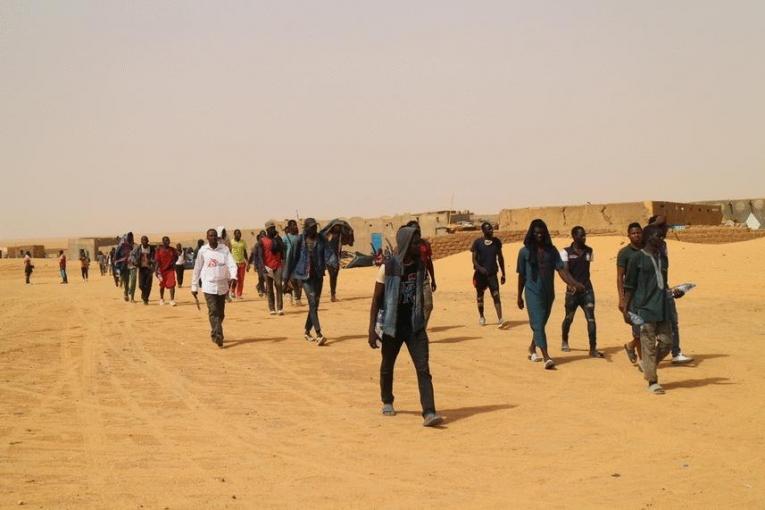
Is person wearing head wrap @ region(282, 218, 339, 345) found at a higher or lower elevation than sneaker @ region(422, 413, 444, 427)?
higher

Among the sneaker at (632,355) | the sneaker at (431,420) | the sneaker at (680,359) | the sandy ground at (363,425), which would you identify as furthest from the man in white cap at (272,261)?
the sneaker at (431,420)

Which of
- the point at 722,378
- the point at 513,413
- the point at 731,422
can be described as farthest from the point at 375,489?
the point at 722,378

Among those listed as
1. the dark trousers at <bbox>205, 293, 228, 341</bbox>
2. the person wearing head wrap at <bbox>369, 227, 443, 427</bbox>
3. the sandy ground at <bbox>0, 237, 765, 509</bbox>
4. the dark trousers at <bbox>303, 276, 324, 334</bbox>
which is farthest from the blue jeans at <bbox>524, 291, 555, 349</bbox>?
the dark trousers at <bbox>205, 293, 228, 341</bbox>

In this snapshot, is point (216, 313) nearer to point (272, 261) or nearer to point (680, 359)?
point (272, 261)

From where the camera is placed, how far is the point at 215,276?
44.0ft

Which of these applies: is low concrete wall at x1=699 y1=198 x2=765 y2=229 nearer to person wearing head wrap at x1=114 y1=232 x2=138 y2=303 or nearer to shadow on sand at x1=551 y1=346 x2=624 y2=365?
person wearing head wrap at x1=114 y1=232 x2=138 y2=303

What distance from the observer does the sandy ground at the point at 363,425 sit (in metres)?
6.00

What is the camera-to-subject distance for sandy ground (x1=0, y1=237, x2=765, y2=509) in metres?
6.00

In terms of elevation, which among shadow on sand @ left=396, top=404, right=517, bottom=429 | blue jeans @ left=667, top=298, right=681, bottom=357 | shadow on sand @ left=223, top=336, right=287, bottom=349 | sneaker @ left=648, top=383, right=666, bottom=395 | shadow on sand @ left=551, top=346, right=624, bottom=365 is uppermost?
blue jeans @ left=667, top=298, right=681, bottom=357

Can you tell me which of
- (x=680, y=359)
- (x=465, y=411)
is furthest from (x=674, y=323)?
(x=465, y=411)

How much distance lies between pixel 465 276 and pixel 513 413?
21161mm

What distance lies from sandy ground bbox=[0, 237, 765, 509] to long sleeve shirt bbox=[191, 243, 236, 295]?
1.02 m

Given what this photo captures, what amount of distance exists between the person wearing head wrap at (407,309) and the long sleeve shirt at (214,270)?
5643 millimetres

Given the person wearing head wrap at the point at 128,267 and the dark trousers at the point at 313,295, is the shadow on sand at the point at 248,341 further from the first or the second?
the person wearing head wrap at the point at 128,267
